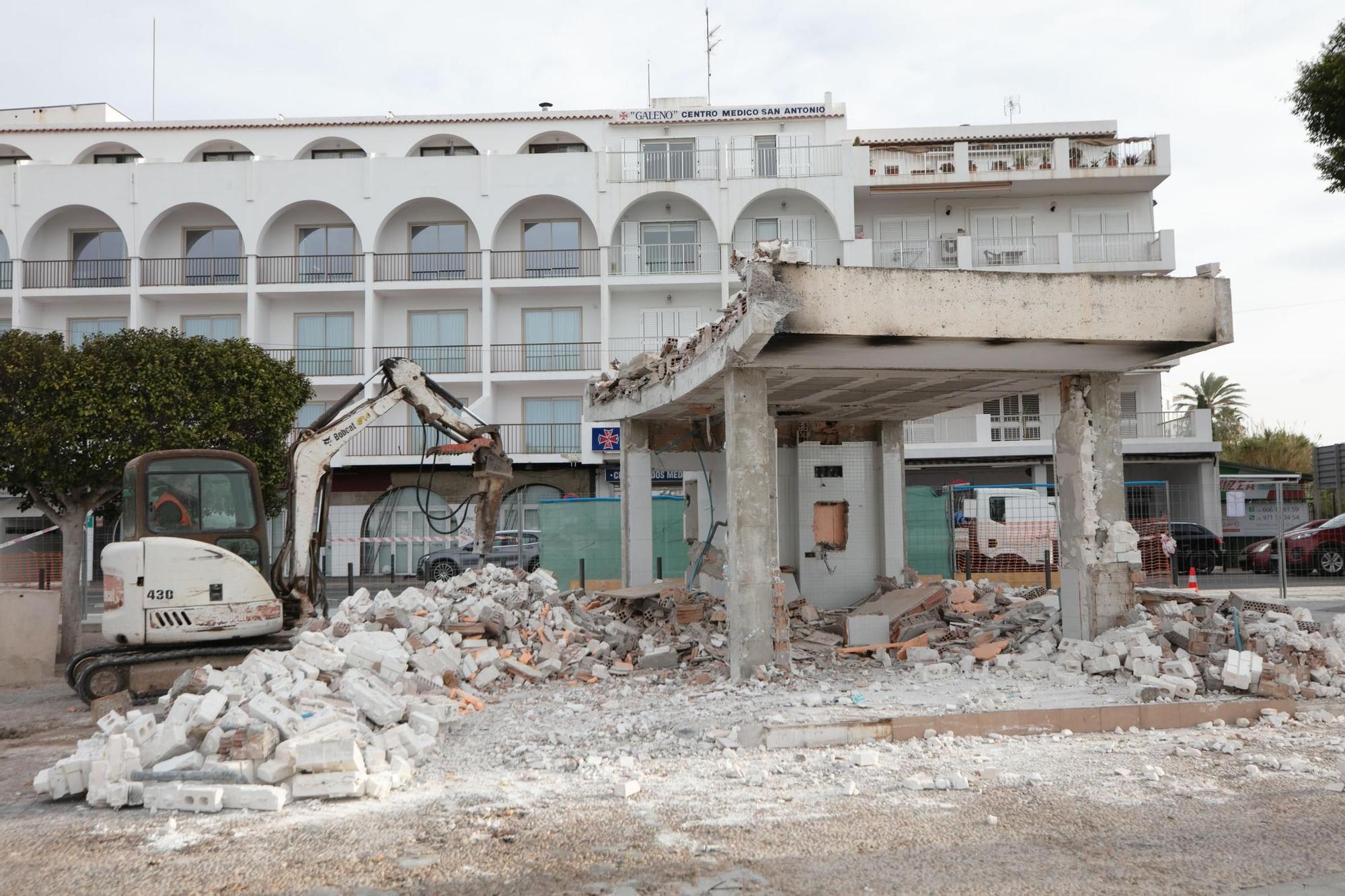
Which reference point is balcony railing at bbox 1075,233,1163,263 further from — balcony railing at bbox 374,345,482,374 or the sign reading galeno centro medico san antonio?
balcony railing at bbox 374,345,482,374

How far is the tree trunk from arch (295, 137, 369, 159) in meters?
20.9

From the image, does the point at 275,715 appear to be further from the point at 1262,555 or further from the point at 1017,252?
the point at 1017,252

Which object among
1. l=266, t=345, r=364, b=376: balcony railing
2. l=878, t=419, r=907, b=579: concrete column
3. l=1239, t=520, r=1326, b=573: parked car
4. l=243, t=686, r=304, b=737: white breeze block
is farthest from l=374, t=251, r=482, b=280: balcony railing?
l=243, t=686, r=304, b=737: white breeze block

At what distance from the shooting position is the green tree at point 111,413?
1595 cm

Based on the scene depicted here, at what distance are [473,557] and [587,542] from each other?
6.47 m

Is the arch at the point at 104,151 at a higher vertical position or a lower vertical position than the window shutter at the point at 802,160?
higher

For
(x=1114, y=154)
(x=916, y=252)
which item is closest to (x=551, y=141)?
(x=916, y=252)

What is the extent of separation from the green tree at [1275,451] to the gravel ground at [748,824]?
4865 cm

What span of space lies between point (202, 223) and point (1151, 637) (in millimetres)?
32742

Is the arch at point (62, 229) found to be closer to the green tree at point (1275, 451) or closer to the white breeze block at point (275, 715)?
the white breeze block at point (275, 715)

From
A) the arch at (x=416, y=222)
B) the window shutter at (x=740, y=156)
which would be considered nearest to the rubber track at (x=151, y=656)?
the arch at (x=416, y=222)

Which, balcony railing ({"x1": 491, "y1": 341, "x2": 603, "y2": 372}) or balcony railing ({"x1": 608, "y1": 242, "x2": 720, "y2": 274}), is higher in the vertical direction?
balcony railing ({"x1": 608, "y1": 242, "x2": 720, "y2": 274})

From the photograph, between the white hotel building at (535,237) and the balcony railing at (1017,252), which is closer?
the white hotel building at (535,237)

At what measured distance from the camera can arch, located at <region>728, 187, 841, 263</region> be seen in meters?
32.9
